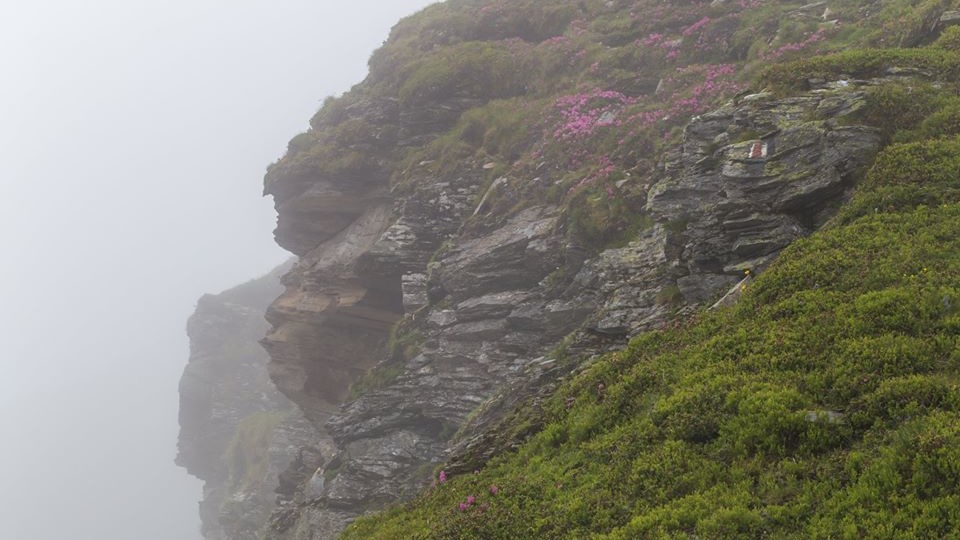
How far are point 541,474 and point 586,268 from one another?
14142mm

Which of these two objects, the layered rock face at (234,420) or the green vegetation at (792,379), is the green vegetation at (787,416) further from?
the layered rock face at (234,420)

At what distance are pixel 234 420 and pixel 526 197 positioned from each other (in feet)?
227

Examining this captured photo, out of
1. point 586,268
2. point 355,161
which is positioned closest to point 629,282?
point 586,268

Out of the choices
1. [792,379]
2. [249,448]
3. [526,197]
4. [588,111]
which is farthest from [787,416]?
[249,448]

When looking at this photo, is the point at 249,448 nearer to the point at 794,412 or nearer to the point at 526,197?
the point at 526,197

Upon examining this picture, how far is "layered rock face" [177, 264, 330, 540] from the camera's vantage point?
2467 inches

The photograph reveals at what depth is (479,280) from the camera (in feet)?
101

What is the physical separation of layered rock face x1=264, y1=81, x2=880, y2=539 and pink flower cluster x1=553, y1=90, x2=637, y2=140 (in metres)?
4.96

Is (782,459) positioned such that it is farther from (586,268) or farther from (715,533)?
(586,268)

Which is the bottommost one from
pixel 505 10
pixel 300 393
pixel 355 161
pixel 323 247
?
pixel 300 393

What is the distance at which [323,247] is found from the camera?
4450 centimetres

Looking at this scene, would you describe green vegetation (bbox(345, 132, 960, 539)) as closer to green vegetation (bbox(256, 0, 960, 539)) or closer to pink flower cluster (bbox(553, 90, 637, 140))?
green vegetation (bbox(256, 0, 960, 539))

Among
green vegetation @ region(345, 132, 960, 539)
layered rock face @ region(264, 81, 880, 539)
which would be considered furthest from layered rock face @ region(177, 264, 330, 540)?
green vegetation @ region(345, 132, 960, 539)

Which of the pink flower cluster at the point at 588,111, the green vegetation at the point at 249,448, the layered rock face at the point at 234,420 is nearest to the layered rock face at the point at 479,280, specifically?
the pink flower cluster at the point at 588,111
